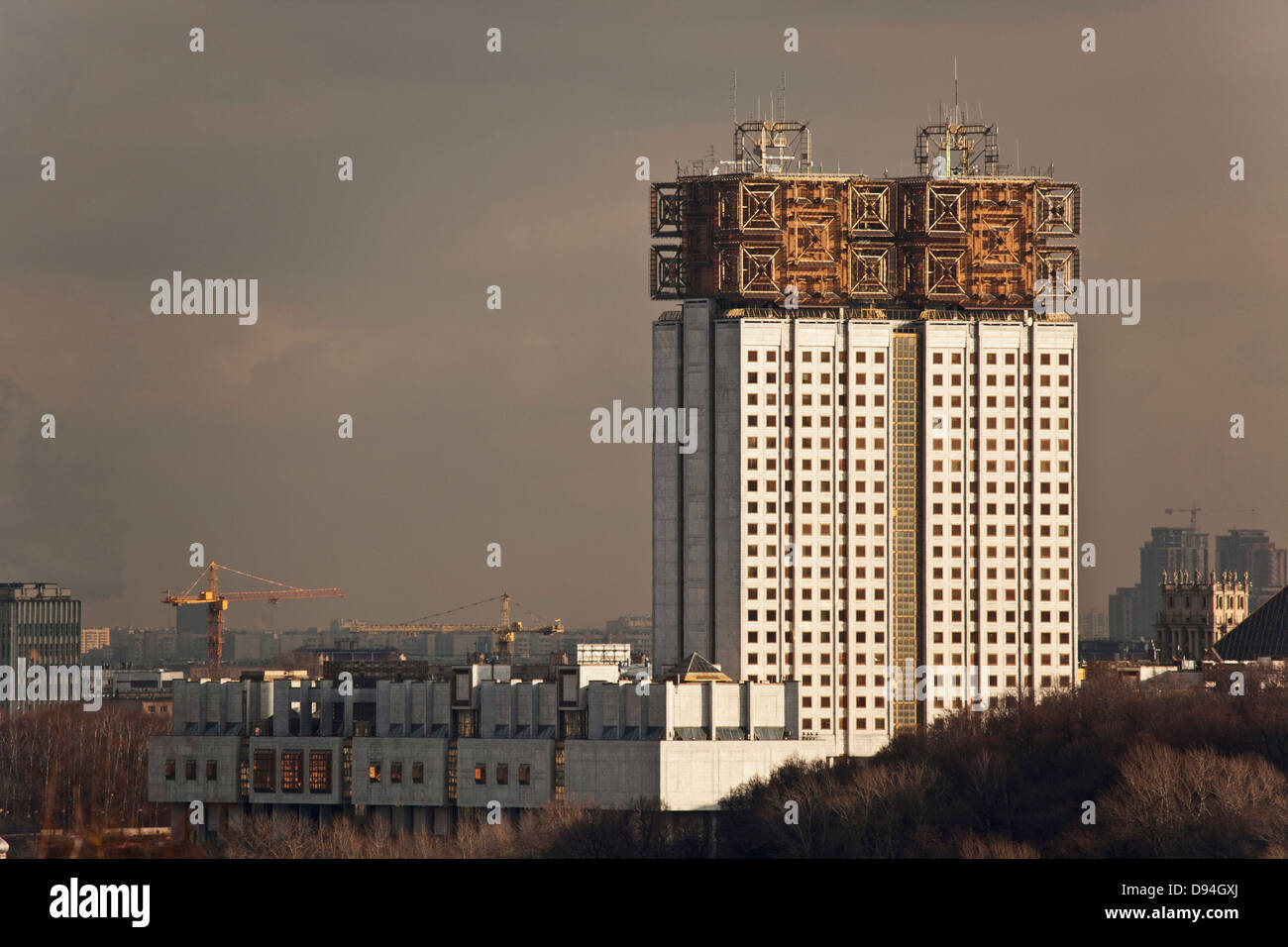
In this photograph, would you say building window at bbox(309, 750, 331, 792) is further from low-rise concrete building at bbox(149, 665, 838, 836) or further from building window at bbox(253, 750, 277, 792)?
building window at bbox(253, 750, 277, 792)

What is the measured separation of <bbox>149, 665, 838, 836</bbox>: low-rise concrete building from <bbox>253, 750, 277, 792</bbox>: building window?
96mm

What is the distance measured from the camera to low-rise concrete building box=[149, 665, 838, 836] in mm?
150625

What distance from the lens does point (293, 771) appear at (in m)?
163

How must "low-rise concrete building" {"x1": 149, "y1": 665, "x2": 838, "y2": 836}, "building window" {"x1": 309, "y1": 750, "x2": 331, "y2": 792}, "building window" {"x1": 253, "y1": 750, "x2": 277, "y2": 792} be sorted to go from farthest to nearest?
"building window" {"x1": 253, "y1": 750, "x2": 277, "y2": 792}
"building window" {"x1": 309, "y1": 750, "x2": 331, "y2": 792}
"low-rise concrete building" {"x1": 149, "y1": 665, "x2": 838, "y2": 836}

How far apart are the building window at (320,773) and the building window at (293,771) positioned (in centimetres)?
82

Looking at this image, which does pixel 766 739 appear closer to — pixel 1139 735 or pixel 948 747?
pixel 948 747

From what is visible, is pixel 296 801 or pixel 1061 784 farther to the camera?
pixel 296 801

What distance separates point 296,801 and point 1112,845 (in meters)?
66.2

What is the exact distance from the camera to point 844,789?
5374 inches

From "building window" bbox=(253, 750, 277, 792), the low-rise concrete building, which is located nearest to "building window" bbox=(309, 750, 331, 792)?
the low-rise concrete building

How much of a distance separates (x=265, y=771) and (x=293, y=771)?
6.90ft

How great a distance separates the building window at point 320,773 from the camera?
162000mm

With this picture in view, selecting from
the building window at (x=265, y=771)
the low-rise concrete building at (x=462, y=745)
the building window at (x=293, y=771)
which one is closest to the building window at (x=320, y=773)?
the low-rise concrete building at (x=462, y=745)
